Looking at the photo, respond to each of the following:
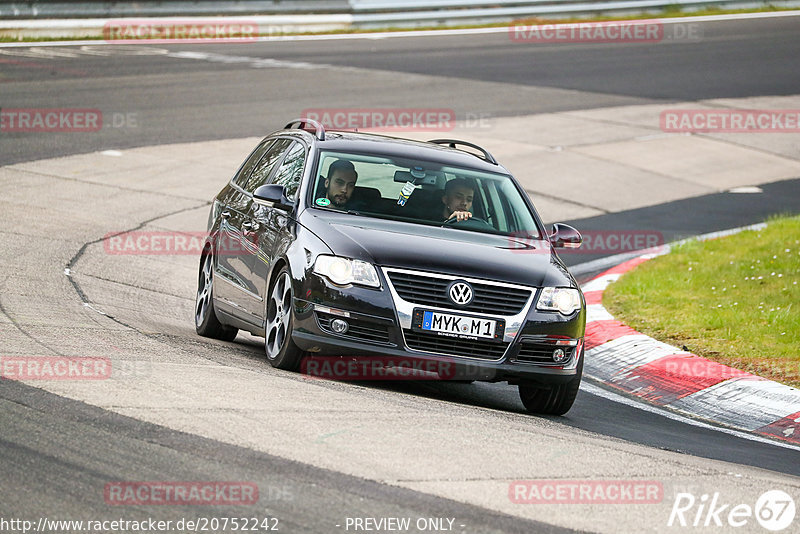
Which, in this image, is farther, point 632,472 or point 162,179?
point 162,179

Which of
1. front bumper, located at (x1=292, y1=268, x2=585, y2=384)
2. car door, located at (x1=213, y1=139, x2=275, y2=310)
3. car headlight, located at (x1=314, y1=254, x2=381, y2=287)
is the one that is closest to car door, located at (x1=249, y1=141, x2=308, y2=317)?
car door, located at (x1=213, y1=139, x2=275, y2=310)

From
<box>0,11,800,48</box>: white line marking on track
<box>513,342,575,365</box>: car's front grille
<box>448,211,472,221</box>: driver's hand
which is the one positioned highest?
<box>0,11,800,48</box>: white line marking on track

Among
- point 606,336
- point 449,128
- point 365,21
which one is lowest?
point 606,336

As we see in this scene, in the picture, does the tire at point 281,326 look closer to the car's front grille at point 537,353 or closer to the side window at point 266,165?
the car's front grille at point 537,353

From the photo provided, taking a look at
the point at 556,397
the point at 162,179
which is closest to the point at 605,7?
the point at 162,179

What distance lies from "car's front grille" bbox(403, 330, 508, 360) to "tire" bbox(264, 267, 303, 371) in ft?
2.60

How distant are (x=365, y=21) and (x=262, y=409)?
27.8 m

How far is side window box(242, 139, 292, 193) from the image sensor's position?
1001 centimetres

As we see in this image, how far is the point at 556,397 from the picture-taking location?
849 cm

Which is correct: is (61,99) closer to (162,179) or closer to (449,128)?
(162,179)

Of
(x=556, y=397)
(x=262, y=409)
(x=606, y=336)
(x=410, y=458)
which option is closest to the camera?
(x=410, y=458)

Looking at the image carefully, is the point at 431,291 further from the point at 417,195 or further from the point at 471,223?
the point at 417,195

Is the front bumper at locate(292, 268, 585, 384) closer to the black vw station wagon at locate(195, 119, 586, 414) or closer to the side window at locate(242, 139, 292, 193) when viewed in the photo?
the black vw station wagon at locate(195, 119, 586, 414)

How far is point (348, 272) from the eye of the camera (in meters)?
7.98
